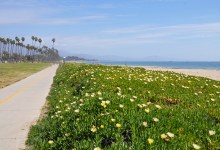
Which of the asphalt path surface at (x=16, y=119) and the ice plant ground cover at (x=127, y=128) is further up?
the ice plant ground cover at (x=127, y=128)

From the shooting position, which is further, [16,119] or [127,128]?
[16,119]

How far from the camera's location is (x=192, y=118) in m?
7.05

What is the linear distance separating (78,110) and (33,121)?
3.16 metres

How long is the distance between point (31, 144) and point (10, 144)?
1.49ft

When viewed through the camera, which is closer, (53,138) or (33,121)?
(53,138)

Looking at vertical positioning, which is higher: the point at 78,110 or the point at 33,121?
the point at 78,110

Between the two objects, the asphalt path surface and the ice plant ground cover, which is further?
the asphalt path surface

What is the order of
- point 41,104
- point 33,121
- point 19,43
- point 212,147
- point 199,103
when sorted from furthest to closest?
point 19,43
point 41,104
point 33,121
point 199,103
point 212,147

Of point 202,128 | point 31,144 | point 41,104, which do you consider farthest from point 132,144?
point 41,104

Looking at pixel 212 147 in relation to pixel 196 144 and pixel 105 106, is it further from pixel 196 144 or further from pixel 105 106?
pixel 105 106

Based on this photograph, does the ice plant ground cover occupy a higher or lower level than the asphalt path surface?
higher

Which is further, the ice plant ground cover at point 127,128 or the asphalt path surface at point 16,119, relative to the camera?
the asphalt path surface at point 16,119

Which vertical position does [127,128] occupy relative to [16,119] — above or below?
above

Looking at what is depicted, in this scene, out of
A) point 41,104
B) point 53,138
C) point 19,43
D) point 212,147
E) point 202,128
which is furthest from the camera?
point 19,43
